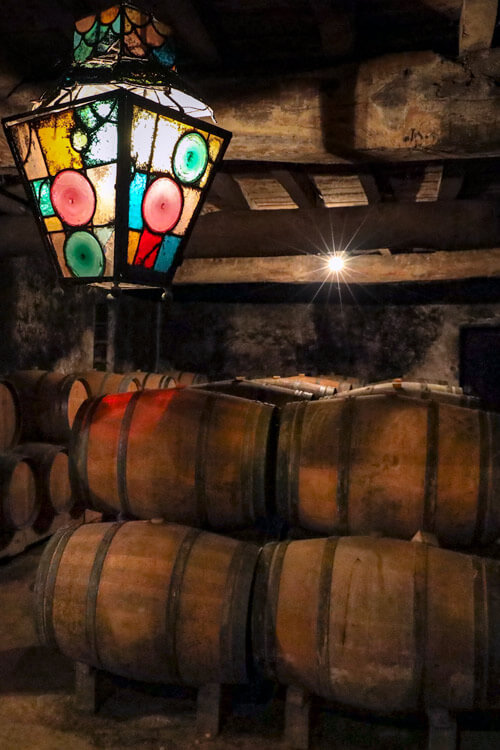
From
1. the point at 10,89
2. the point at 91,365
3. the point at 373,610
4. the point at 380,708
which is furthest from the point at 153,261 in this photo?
the point at 91,365

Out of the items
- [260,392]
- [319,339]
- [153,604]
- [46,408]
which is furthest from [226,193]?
[319,339]

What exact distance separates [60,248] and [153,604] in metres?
1.56

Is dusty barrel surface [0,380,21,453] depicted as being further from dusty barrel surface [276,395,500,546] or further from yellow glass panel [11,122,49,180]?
yellow glass panel [11,122,49,180]

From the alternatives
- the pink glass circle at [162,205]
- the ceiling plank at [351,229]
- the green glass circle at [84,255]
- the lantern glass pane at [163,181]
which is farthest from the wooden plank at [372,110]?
the ceiling plank at [351,229]

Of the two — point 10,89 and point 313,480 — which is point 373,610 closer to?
point 313,480

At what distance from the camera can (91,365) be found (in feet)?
26.3

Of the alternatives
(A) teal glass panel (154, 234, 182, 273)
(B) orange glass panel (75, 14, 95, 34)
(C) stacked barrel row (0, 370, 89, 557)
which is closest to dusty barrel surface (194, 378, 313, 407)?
(C) stacked barrel row (0, 370, 89, 557)

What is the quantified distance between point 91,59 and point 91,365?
6.71 meters

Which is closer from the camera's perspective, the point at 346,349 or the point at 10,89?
the point at 10,89

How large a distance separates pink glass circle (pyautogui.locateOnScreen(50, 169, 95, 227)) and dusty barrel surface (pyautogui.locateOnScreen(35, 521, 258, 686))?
1.53 m

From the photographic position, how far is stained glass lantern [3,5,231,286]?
5.21ft

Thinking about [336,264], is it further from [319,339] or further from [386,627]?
[386,627]

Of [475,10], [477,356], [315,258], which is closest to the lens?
[475,10]

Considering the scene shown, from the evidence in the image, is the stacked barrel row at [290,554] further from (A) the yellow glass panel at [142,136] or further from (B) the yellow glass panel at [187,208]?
(A) the yellow glass panel at [142,136]
